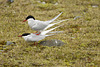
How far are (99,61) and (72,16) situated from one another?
8.03 metres

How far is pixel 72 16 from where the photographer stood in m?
15.2

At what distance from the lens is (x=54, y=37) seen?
34.7 feet

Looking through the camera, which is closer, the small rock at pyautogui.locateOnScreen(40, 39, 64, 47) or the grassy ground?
the grassy ground

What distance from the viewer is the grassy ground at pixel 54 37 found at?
24.8 feet

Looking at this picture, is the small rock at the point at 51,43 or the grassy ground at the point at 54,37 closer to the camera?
the grassy ground at the point at 54,37

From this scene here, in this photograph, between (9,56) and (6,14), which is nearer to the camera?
(9,56)

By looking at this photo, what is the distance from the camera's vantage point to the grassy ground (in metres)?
7.57

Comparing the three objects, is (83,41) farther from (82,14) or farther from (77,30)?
(82,14)

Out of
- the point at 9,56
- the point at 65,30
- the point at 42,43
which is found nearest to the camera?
the point at 9,56

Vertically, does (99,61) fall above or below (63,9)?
below

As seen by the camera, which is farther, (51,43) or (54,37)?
(54,37)

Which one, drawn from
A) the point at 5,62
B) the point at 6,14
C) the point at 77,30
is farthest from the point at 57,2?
the point at 5,62

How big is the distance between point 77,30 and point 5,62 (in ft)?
20.8

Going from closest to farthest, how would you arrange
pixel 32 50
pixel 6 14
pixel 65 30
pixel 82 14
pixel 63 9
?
pixel 32 50
pixel 65 30
pixel 6 14
pixel 82 14
pixel 63 9
